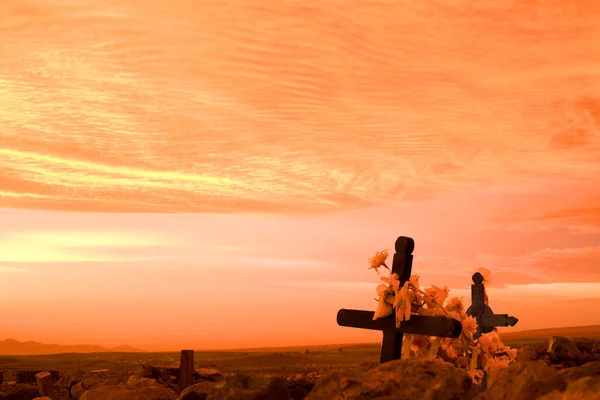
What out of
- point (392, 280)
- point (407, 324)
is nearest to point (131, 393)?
point (407, 324)

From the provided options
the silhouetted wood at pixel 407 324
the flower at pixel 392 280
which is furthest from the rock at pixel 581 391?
the flower at pixel 392 280

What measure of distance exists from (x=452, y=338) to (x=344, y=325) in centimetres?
212

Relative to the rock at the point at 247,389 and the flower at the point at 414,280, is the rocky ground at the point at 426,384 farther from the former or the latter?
the flower at the point at 414,280

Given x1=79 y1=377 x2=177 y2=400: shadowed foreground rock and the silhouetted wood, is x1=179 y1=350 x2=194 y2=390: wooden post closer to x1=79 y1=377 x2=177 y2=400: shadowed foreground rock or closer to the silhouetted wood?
x1=79 y1=377 x2=177 y2=400: shadowed foreground rock

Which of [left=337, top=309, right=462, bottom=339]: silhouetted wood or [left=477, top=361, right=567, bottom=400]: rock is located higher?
[left=337, top=309, right=462, bottom=339]: silhouetted wood

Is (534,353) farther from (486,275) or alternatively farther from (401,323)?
(401,323)

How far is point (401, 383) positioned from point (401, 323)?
269 cm

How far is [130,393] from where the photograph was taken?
1080cm

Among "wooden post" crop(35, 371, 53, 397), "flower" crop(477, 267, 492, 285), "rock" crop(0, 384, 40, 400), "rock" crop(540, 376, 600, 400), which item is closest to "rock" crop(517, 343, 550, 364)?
"wooden post" crop(35, 371, 53, 397)

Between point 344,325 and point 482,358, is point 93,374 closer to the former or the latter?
point 344,325

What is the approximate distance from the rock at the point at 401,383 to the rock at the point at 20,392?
13997 millimetres

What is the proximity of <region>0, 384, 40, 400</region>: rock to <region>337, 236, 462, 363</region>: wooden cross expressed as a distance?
1114cm

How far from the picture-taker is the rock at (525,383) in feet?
19.1

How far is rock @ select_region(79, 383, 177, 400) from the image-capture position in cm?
1072
